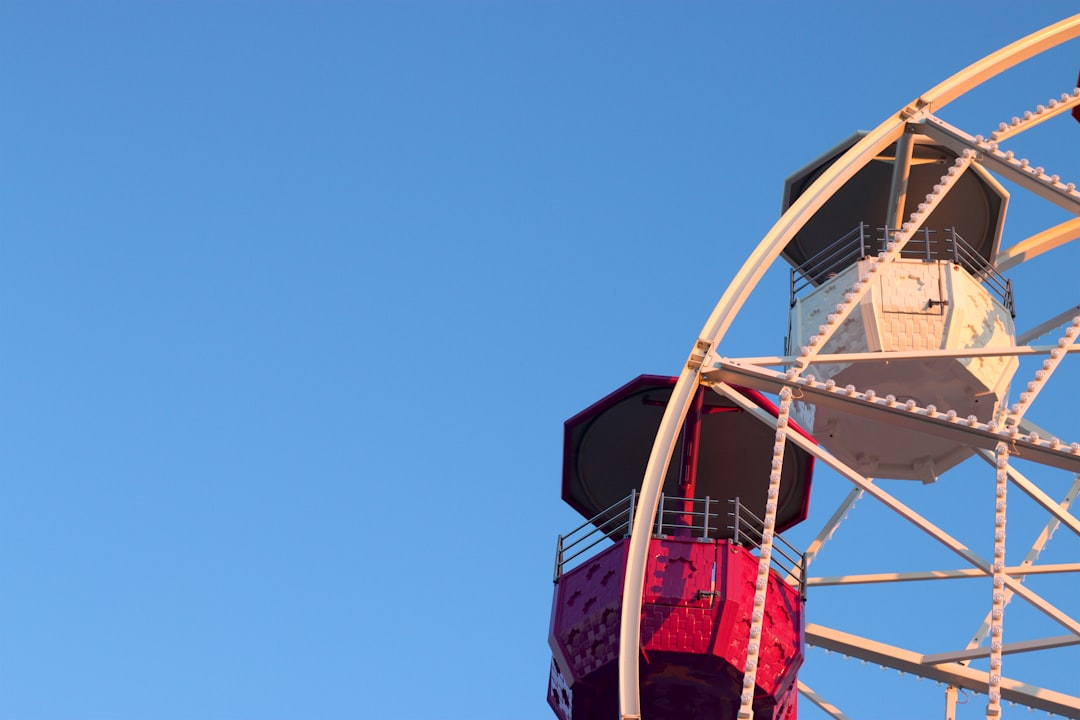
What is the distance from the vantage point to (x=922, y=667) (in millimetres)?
30000

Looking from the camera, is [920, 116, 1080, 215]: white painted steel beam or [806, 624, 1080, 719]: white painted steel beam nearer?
[920, 116, 1080, 215]: white painted steel beam

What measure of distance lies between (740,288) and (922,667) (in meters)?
9.34

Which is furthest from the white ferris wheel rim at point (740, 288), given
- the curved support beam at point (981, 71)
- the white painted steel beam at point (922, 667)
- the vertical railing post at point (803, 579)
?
the white painted steel beam at point (922, 667)

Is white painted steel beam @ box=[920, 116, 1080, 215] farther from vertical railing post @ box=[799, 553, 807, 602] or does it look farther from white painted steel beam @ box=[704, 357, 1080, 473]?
vertical railing post @ box=[799, 553, 807, 602]

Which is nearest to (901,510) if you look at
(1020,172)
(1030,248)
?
(1020,172)

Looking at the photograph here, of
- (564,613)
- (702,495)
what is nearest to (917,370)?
(702,495)

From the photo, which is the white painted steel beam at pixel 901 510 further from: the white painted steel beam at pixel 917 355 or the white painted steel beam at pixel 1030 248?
the white painted steel beam at pixel 1030 248

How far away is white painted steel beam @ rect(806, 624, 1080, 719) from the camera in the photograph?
1143 inches

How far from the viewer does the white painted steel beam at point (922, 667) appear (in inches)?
1143

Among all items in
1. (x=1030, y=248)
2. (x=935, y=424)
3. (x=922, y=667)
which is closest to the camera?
(x=935, y=424)

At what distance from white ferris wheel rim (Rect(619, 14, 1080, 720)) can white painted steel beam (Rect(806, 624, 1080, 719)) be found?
22.1 feet

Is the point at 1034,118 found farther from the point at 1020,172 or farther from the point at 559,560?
the point at 559,560

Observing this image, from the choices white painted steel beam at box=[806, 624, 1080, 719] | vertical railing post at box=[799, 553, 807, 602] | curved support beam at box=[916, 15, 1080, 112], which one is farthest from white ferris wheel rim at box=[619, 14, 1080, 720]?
white painted steel beam at box=[806, 624, 1080, 719]

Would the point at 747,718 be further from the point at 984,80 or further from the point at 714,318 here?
the point at 984,80
